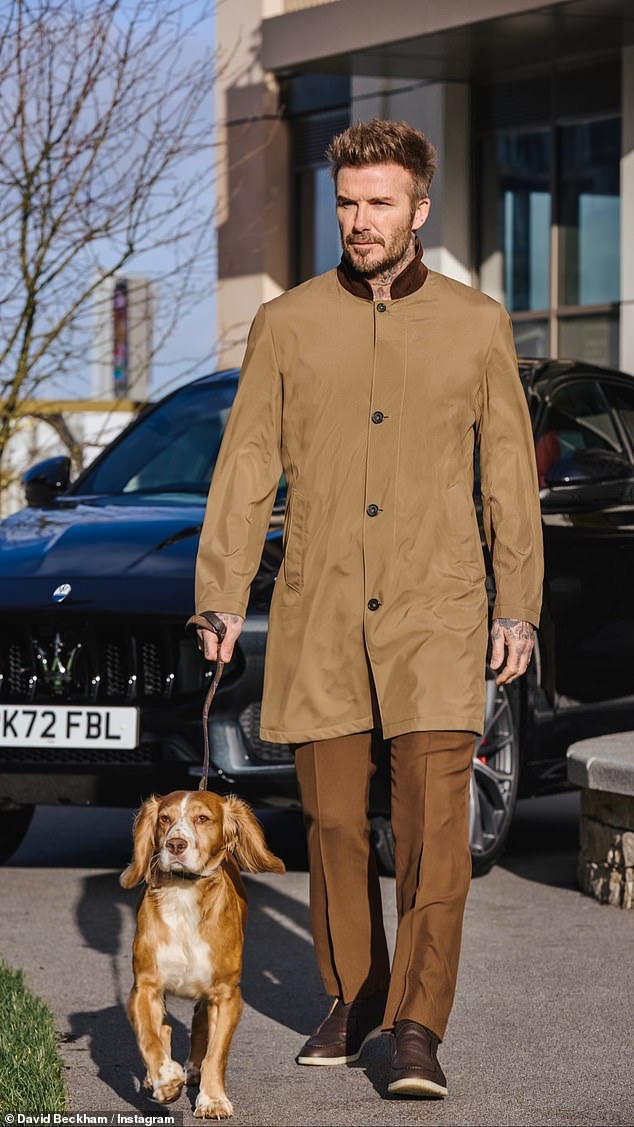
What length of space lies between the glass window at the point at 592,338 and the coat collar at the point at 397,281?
48.4 feet

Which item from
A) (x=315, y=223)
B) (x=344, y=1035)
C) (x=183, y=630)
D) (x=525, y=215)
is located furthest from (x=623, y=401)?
(x=315, y=223)

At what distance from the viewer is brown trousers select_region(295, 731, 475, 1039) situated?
14.6 feet

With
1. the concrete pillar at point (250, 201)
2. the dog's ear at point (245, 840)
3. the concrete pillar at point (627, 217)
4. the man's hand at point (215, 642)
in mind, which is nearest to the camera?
the dog's ear at point (245, 840)

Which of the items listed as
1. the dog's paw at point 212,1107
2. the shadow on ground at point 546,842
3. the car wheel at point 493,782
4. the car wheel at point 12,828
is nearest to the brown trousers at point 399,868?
the dog's paw at point 212,1107

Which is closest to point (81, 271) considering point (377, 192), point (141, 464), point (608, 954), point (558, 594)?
point (141, 464)

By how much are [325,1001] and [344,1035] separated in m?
0.81

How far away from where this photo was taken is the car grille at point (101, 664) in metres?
6.59

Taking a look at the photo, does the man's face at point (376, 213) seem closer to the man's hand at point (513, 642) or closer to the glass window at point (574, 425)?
the man's hand at point (513, 642)

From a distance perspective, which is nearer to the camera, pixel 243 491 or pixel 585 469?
pixel 243 491

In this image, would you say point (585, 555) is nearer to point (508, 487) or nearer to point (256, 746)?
point (256, 746)

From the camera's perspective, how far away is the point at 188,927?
4.20 m

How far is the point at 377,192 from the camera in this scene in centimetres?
450

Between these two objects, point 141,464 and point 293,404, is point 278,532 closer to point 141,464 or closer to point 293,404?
point 141,464

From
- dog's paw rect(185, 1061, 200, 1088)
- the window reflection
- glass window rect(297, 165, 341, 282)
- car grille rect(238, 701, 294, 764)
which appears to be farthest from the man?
glass window rect(297, 165, 341, 282)
